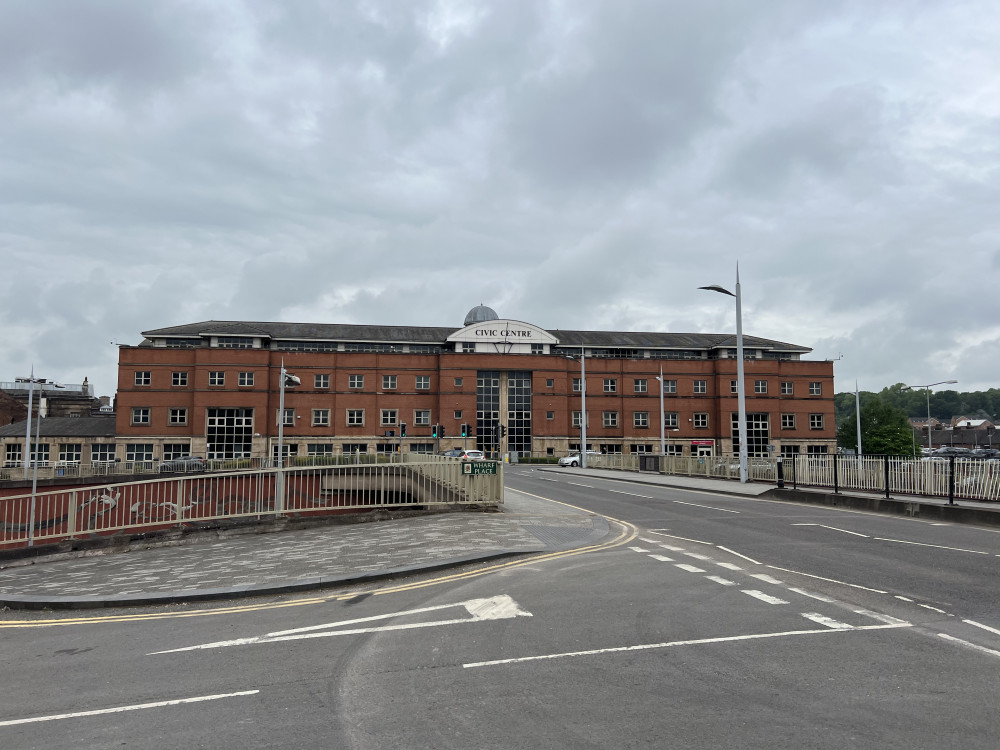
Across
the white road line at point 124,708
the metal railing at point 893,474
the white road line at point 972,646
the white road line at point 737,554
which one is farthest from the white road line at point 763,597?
the metal railing at point 893,474

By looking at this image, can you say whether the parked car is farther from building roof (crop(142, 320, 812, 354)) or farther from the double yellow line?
the double yellow line

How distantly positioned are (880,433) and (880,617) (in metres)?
107

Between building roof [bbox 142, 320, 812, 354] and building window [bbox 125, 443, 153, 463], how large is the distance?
38.7 feet

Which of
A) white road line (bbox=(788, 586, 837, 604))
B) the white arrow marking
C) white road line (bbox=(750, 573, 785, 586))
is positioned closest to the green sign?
white road line (bbox=(750, 573, 785, 586))

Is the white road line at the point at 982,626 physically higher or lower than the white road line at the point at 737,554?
higher

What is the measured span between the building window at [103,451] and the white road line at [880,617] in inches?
2936

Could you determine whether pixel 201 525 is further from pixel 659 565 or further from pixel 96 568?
pixel 659 565

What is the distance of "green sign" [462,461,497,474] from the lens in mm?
18359

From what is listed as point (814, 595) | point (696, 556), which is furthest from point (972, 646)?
point (696, 556)

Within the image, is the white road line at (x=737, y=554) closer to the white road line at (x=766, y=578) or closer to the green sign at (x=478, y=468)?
the white road line at (x=766, y=578)

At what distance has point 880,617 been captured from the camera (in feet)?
23.7

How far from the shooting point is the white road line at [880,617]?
7016 mm

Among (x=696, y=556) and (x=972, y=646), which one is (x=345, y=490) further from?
(x=972, y=646)

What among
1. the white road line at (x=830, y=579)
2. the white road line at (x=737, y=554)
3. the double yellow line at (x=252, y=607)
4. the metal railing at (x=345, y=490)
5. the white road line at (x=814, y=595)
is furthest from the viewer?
the metal railing at (x=345, y=490)
